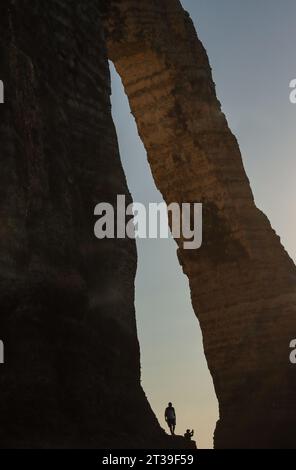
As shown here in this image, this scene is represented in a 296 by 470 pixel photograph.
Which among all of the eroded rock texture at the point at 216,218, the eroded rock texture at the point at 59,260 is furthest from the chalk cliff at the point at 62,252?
the eroded rock texture at the point at 216,218

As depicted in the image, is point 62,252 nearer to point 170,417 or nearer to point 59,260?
point 59,260

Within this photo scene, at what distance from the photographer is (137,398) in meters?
7.67

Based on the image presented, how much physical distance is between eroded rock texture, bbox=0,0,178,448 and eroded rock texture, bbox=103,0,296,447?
7.34 meters

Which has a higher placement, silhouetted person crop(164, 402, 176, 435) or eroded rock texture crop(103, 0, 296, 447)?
eroded rock texture crop(103, 0, 296, 447)

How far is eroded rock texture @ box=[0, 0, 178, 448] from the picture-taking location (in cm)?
672

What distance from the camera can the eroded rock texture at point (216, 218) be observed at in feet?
51.9

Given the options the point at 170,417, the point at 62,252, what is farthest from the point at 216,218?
the point at 62,252

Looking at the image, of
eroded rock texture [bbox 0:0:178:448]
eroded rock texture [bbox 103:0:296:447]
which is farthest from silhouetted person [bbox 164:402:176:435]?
eroded rock texture [bbox 0:0:178:448]

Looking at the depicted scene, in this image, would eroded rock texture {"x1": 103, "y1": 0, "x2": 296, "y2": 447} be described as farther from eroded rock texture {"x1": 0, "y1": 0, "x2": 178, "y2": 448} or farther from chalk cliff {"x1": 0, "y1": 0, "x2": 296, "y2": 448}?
eroded rock texture {"x1": 0, "y1": 0, "x2": 178, "y2": 448}

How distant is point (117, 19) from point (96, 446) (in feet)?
38.6

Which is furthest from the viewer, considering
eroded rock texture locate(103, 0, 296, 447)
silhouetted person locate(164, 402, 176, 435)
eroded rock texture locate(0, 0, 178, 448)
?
eroded rock texture locate(103, 0, 296, 447)

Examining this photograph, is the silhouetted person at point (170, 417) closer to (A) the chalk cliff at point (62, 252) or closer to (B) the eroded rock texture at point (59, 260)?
(A) the chalk cliff at point (62, 252)
